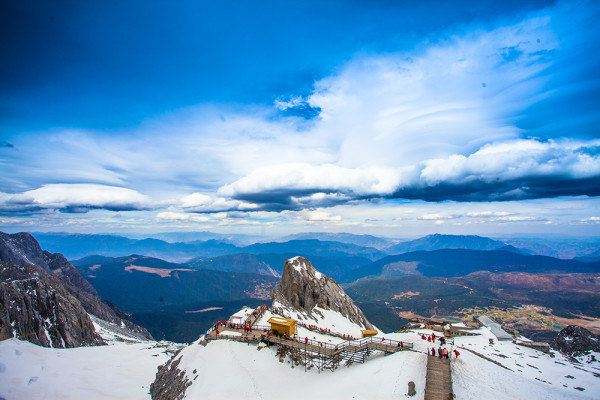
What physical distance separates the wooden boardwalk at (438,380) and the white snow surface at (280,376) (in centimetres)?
75

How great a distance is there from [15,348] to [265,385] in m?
73.8

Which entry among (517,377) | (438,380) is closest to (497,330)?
(517,377)

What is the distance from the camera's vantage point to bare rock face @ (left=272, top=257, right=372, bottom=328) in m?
113

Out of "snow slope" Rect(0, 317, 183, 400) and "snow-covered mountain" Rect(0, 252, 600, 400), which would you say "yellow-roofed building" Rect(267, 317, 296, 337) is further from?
"snow slope" Rect(0, 317, 183, 400)

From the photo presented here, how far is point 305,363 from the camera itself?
167 feet

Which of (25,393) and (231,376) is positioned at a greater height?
(231,376)

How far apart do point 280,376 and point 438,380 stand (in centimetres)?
2052

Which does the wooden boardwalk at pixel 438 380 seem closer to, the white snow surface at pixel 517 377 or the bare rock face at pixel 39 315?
the white snow surface at pixel 517 377

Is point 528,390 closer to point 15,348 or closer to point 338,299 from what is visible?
point 338,299

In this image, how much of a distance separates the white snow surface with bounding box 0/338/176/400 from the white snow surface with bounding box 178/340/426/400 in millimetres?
15144

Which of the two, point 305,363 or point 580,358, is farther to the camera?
point 580,358

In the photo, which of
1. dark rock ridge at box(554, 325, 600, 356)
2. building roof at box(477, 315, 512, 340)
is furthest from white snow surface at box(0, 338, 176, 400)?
dark rock ridge at box(554, 325, 600, 356)

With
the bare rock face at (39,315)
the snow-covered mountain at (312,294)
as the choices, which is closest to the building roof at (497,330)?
the snow-covered mountain at (312,294)

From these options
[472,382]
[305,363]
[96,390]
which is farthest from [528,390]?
[96,390]
